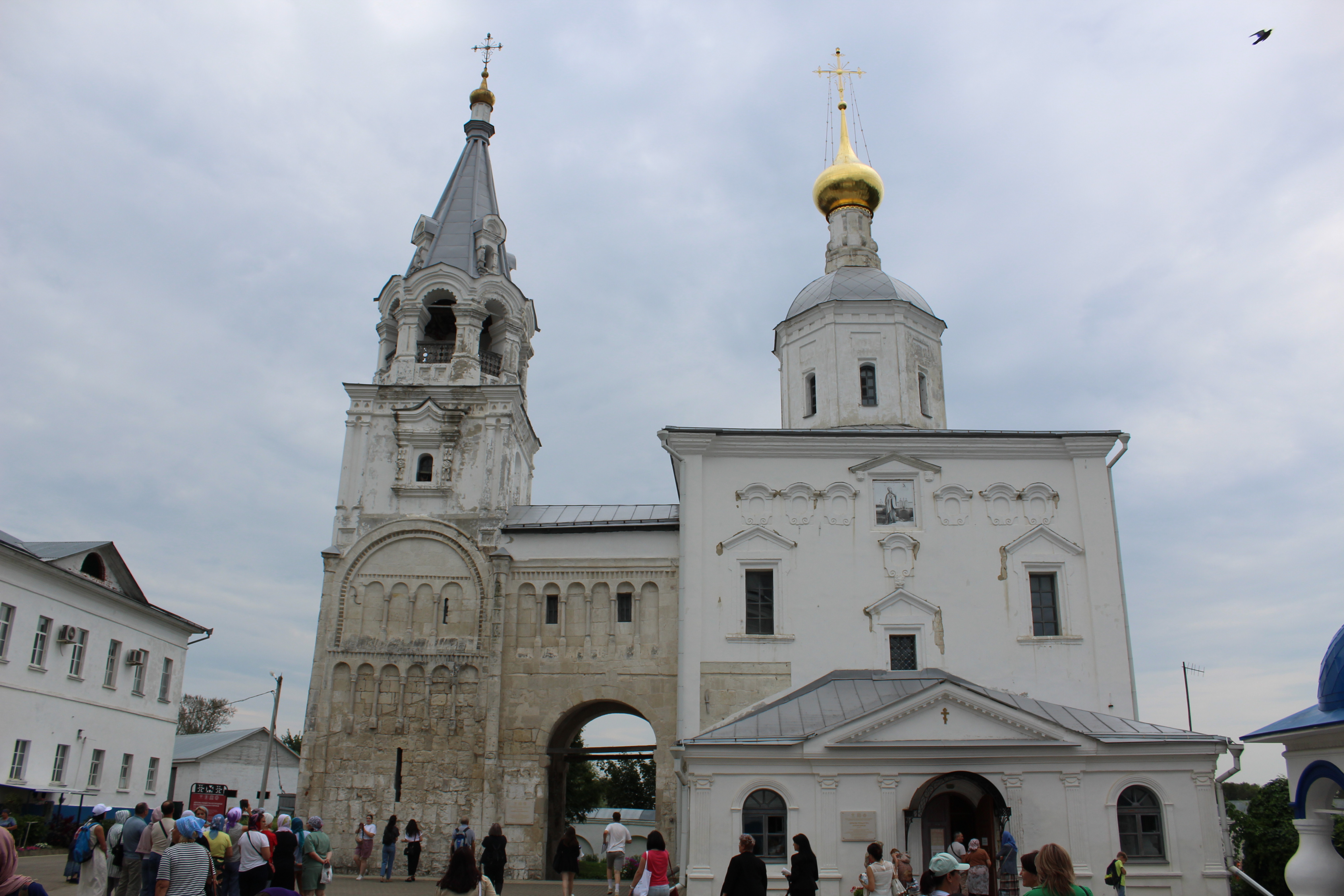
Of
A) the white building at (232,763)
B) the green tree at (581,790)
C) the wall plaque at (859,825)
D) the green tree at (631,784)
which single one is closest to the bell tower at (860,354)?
the wall plaque at (859,825)

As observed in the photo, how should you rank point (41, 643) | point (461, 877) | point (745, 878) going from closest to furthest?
point (461, 877)
point (745, 878)
point (41, 643)

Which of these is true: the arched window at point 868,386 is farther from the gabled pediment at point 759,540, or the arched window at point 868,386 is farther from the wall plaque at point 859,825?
the wall plaque at point 859,825

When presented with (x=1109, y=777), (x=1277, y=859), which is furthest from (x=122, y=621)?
(x=1277, y=859)

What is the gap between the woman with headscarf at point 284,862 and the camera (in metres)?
9.92

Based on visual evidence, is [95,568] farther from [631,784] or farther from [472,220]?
[631,784]

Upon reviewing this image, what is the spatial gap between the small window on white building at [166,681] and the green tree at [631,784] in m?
27.8

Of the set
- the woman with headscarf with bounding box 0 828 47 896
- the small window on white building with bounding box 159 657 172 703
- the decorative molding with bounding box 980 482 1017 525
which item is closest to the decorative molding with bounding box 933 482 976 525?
the decorative molding with bounding box 980 482 1017 525

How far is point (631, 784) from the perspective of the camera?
5094cm

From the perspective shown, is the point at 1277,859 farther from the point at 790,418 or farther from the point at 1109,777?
the point at 790,418

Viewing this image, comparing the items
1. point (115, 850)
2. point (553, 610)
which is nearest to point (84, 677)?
point (553, 610)

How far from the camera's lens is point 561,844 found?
1515 cm

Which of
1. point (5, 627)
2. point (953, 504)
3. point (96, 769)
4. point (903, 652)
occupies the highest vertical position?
point (953, 504)

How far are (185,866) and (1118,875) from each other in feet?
41.8

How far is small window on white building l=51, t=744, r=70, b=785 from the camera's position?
21.6 metres
